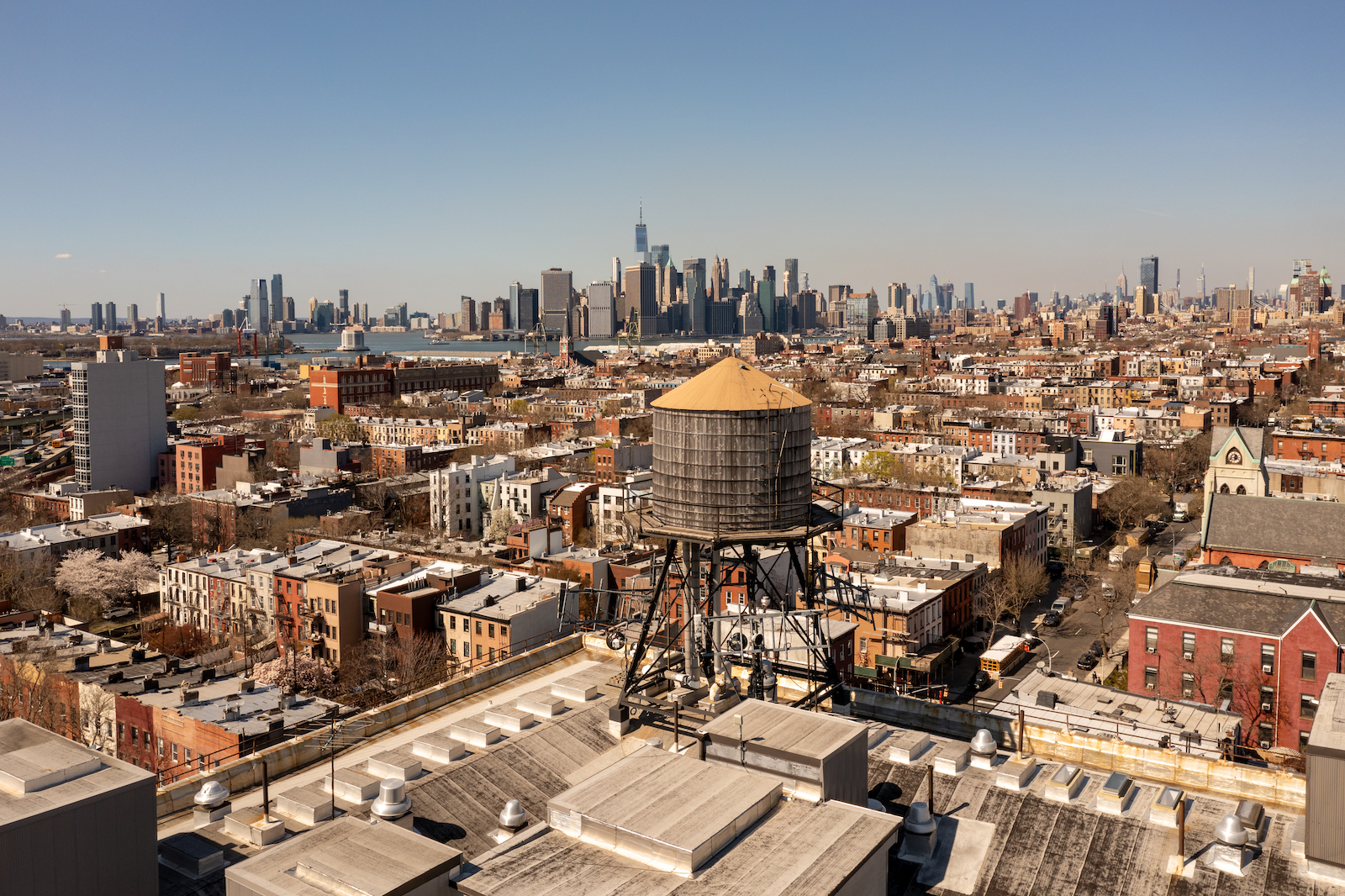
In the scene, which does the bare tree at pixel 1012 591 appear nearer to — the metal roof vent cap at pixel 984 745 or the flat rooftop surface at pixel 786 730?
the metal roof vent cap at pixel 984 745

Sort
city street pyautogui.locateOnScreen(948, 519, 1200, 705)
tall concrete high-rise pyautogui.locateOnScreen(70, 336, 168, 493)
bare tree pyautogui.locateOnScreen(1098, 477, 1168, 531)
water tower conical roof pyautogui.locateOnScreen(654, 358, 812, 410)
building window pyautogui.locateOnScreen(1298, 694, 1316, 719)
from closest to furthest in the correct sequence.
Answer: water tower conical roof pyautogui.locateOnScreen(654, 358, 812, 410) → building window pyautogui.locateOnScreen(1298, 694, 1316, 719) → city street pyautogui.locateOnScreen(948, 519, 1200, 705) → bare tree pyautogui.locateOnScreen(1098, 477, 1168, 531) → tall concrete high-rise pyautogui.locateOnScreen(70, 336, 168, 493)

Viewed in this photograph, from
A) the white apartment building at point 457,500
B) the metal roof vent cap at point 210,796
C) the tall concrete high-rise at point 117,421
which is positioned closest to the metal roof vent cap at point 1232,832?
the metal roof vent cap at point 210,796

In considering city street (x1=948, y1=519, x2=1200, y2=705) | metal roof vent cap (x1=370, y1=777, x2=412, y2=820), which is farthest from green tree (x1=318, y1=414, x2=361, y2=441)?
metal roof vent cap (x1=370, y1=777, x2=412, y2=820)

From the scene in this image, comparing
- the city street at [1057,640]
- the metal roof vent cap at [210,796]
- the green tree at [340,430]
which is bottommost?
the city street at [1057,640]

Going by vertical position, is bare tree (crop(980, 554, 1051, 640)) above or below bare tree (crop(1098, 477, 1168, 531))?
below

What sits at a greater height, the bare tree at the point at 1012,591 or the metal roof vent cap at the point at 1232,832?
the metal roof vent cap at the point at 1232,832

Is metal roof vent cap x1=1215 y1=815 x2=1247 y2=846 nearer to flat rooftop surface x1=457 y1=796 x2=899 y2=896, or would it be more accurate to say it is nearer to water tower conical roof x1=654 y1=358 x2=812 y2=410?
flat rooftop surface x1=457 y1=796 x2=899 y2=896
